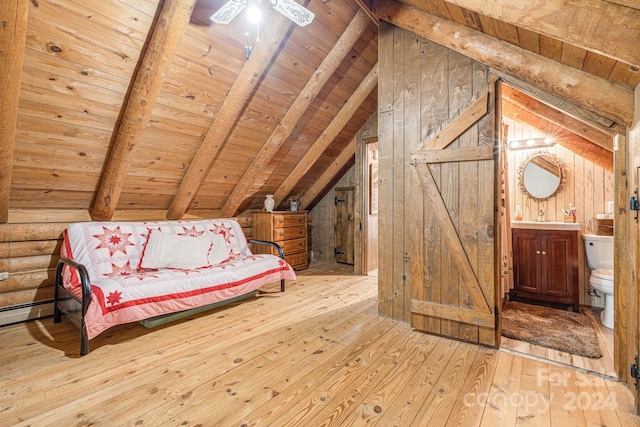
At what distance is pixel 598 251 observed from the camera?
2.93m

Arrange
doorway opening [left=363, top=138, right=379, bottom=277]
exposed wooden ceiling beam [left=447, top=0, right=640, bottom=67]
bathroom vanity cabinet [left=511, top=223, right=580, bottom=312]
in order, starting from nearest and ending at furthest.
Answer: exposed wooden ceiling beam [left=447, top=0, right=640, bottom=67], bathroom vanity cabinet [left=511, top=223, right=580, bottom=312], doorway opening [left=363, top=138, right=379, bottom=277]

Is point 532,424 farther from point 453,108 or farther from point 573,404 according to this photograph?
point 453,108

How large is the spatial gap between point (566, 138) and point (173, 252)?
4282 mm

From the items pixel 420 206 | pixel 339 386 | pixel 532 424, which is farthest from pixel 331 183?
pixel 532 424

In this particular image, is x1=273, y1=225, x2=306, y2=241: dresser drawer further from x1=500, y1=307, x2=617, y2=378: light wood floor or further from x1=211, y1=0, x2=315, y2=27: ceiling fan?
x1=500, y1=307, x2=617, y2=378: light wood floor

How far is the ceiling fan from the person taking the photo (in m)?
1.85

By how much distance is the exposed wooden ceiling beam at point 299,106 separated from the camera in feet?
9.95

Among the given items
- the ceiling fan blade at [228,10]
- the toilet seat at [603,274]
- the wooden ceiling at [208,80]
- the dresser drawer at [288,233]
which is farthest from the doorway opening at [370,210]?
the ceiling fan blade at [228,10]

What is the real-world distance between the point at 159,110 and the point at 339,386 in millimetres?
2678

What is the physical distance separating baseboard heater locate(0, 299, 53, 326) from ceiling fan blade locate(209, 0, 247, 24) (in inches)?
120

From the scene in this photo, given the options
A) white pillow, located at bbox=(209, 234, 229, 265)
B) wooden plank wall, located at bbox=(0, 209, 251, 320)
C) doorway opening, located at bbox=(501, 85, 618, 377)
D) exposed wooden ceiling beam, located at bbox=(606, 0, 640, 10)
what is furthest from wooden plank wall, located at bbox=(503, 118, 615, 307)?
wooden plank wall, located at bbox=(0, 209, 251, 320)

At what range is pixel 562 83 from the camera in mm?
1810

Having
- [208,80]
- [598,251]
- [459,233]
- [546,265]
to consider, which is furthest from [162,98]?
[598,251]

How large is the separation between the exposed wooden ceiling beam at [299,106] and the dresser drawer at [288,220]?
56 cm
